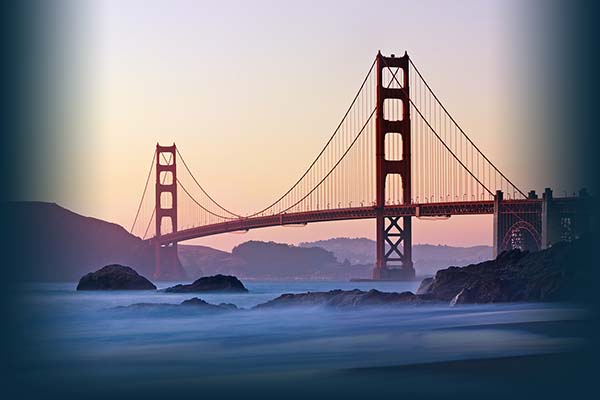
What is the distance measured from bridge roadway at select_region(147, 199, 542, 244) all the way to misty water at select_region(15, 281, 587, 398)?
16.3 meters

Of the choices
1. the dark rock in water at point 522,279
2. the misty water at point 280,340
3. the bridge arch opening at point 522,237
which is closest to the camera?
the misty water at point 280,340

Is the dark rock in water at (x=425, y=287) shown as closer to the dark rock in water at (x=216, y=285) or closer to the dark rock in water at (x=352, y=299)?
the dark rock in water at (x=352, y=299)

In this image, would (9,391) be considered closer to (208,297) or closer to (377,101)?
(208,297)

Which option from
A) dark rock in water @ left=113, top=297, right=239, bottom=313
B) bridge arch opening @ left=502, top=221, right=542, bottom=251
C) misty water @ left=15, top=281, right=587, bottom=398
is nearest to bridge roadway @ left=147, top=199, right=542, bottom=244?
bridge arch opening @ left=502, top=221, right=542, bottom=251

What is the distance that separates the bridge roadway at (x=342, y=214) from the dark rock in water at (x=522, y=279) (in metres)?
14.1

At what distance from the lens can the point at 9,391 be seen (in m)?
13.5

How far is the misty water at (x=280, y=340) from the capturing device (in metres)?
14.6

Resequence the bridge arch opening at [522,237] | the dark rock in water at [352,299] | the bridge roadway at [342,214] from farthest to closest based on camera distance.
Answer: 1. the bridge roadway at [342,214]
2. the bridge arch opening at [522,237]
3. the dark rock in water at [352,299]

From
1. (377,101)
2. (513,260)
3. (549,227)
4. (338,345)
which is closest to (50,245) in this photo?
(377,101)

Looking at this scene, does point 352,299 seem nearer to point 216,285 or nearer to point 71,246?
point 216,285

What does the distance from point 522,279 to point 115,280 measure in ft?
60.7

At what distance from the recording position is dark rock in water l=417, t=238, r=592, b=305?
65.8 feet

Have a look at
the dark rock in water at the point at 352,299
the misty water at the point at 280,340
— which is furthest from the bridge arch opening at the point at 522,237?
the misty water at the point at 280,340

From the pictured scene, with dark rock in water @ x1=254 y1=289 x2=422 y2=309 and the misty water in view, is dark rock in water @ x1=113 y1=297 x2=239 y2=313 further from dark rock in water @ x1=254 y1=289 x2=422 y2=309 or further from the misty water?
dark rock in water @ x1=254 y1=289 x2=422 y2=309
